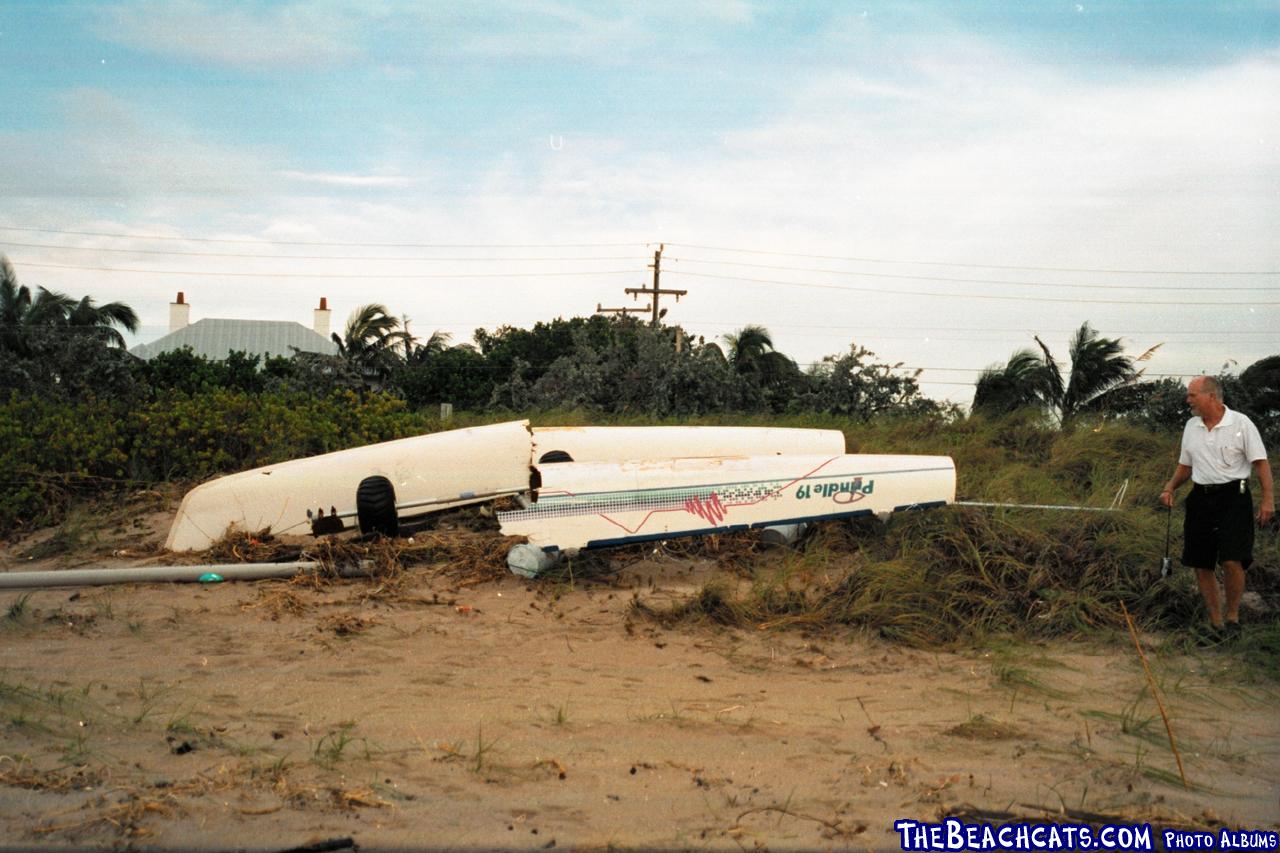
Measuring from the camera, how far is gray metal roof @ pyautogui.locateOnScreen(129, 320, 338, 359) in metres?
35.2

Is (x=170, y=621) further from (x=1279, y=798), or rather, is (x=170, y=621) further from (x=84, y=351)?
(x=84, y=351)

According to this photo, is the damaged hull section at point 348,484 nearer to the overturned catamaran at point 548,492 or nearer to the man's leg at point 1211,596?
the overturned catamaran at point 548,492

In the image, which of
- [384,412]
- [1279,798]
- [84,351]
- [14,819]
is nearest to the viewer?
[14,819]

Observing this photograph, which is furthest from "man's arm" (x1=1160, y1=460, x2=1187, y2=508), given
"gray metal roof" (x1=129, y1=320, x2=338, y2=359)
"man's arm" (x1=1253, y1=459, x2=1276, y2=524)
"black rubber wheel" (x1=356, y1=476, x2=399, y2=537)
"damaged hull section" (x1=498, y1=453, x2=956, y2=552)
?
"gray metal roof" (x1=129, y1=320, x2=338, y2=359)

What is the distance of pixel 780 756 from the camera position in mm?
3906

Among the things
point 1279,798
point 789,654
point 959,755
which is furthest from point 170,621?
point 1279,798

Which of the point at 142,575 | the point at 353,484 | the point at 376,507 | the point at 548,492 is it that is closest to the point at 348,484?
the point at 353,484

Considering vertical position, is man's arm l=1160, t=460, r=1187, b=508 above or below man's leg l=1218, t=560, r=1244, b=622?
above

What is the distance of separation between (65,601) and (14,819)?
3303 millimetres

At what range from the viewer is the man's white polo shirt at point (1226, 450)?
17.1 ft

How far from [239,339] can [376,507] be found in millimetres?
31926

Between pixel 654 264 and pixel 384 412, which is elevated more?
pixel 654 264

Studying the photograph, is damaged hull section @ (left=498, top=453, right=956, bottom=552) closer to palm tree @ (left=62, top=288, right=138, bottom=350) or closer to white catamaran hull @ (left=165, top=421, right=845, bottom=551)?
white catamaran hull @ (left=165, top=421, right=845, bottom=551)

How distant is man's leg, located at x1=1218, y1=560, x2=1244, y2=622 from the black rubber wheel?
17.0 ft
